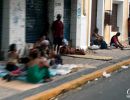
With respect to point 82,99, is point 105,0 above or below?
above

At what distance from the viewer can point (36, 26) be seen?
18.0 meters

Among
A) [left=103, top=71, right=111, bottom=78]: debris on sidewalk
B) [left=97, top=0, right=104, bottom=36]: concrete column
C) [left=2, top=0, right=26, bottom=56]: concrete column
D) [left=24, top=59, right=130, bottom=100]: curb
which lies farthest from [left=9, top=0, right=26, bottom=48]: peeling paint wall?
[left=97, top=0, right=104, bottom=36]: concrete column

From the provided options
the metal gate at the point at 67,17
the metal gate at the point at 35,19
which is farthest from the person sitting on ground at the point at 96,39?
the metal gate at the point at 35,19

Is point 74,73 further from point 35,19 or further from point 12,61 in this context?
point 35,19

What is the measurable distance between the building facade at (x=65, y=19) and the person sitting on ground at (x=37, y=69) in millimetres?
3875

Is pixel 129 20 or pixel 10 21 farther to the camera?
pixel 129 20

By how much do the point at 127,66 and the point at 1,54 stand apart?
15.2 ft

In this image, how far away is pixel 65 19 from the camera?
20547 millimetres

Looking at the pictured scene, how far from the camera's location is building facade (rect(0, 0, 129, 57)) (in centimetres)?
1552

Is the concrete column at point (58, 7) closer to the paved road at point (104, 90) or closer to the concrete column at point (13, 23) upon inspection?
the concrete column at point (13, 23)

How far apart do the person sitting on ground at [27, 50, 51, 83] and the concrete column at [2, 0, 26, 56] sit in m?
3.78

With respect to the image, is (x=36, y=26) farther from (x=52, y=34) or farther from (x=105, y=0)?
(x=105, y=0)

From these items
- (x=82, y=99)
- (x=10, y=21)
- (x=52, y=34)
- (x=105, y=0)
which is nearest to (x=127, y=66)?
(x=52, y=34)

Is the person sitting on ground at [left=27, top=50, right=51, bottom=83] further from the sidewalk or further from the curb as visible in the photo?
the curb
